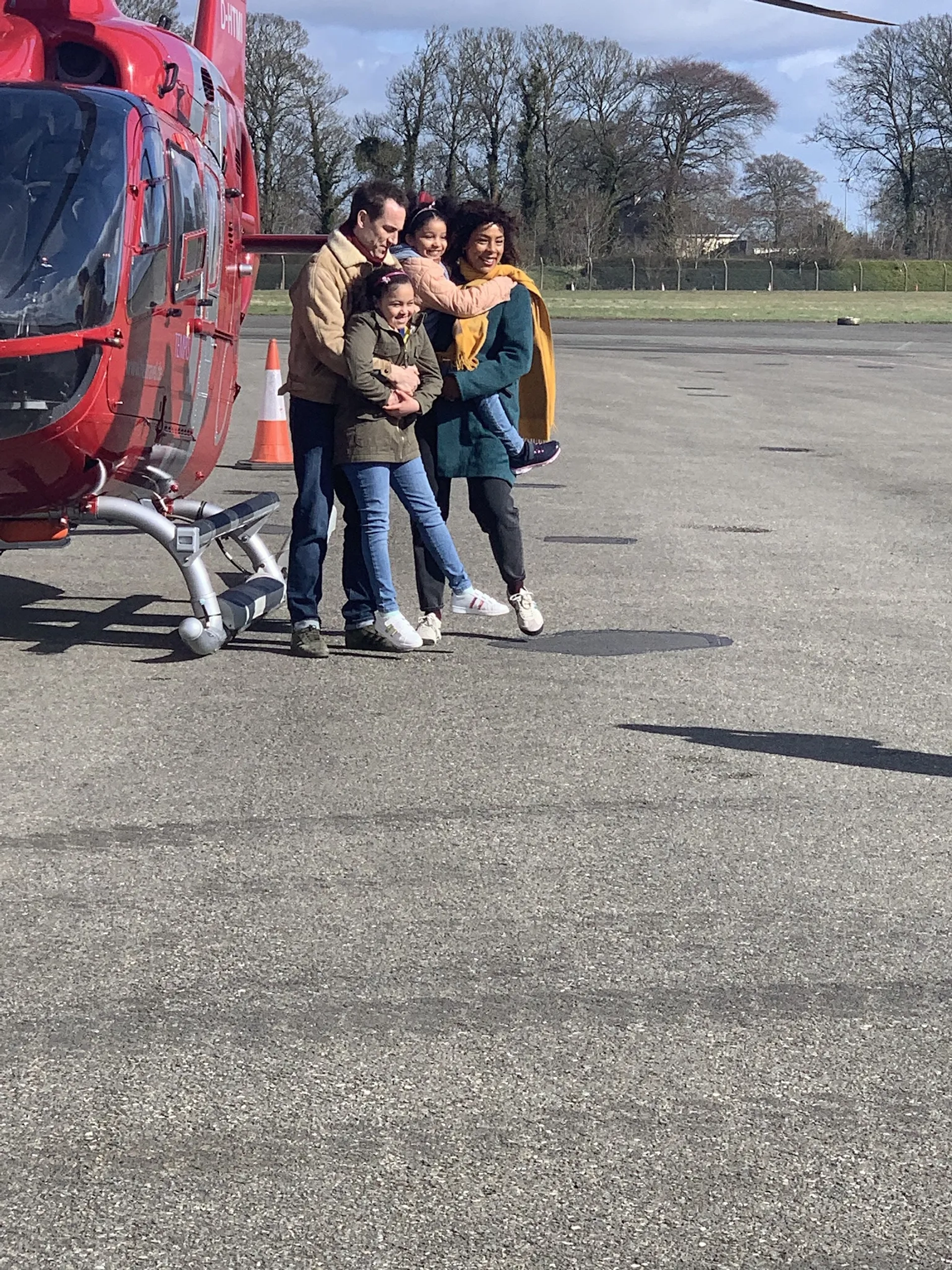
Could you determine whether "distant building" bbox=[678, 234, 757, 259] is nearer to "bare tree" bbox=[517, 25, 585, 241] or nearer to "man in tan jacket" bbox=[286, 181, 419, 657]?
"bare tree" bbox=[517, 25, 585, 241]

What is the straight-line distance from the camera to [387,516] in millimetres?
7914

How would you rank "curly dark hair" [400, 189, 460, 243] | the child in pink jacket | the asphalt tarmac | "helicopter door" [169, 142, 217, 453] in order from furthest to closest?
"helicopter door" [169, 142, 217, 453]
"curly dark hair" [400, 189, 460, 243]
the child in pink jacket
the asphalt tarmac

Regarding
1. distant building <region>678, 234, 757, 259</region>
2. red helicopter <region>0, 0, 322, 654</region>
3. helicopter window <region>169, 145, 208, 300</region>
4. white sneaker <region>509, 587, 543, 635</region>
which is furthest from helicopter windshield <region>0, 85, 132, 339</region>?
distant building <region>678, 234, 757, 259</region>

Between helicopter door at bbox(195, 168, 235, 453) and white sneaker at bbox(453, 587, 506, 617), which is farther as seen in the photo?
helicopter door at bbox(195, 168, 235, 453)

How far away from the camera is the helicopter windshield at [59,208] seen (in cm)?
728

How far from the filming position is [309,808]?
564cm

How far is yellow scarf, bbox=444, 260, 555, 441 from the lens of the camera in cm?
802

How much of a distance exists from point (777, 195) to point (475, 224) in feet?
314

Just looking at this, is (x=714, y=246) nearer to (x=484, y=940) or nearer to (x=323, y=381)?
(x=323, y=381)

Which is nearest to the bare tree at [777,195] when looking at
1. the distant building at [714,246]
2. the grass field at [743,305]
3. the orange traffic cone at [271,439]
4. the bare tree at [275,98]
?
the distant building at [714,246]

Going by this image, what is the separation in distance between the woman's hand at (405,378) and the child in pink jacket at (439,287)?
366mm

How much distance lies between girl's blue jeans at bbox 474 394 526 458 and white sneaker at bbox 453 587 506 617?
66 centimetres

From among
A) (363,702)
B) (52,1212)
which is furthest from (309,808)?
(52,1212)

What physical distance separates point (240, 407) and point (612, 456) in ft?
18.6
